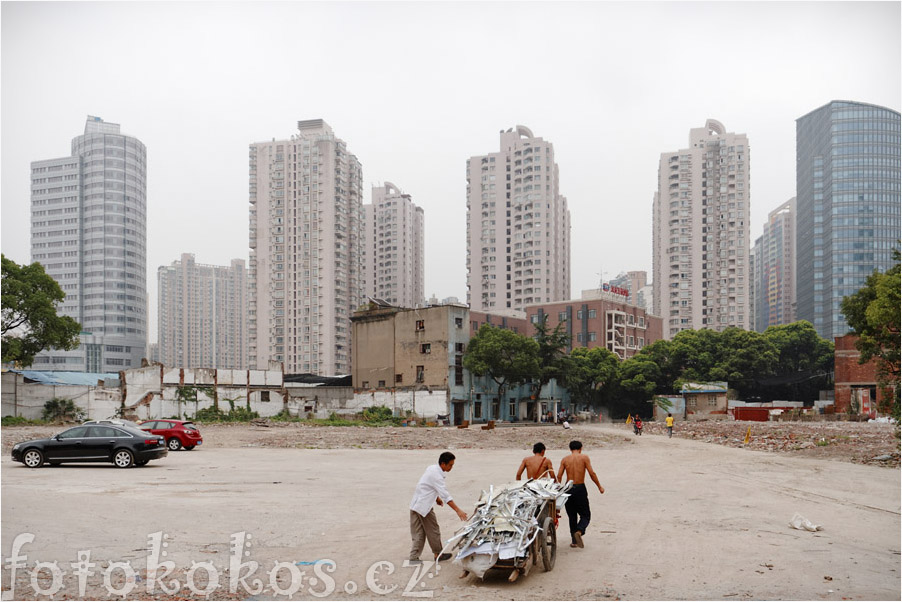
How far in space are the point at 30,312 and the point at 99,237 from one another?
3639 inches

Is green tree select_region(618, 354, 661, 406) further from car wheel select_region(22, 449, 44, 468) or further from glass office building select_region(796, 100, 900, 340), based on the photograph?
glass office building select_region(796, 100, 900, 340)

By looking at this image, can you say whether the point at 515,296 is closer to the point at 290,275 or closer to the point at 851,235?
the point at 290,275

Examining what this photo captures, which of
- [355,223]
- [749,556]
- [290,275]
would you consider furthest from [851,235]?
[749,556]

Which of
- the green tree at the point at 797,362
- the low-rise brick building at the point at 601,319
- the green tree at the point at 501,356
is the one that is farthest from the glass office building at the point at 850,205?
the green tree at the point at 501,356

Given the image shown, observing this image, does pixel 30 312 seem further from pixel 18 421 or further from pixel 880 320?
pixel 880 320

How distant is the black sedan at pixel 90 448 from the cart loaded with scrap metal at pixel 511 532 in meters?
16.6

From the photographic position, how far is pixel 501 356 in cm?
6469

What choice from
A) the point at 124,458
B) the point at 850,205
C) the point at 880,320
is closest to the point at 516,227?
the point at 850,205

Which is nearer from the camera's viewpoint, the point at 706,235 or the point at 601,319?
the point at 601,319

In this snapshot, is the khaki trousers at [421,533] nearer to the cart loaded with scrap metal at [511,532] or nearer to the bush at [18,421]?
the cart loaded with scrap metal at [511,532]

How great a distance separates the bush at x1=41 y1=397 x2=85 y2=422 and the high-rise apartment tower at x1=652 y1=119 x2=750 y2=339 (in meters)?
106

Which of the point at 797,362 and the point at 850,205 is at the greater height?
the point at 850,205

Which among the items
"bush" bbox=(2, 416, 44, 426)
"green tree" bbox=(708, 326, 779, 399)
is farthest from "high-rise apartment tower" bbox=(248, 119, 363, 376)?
"bush" bbox=(2, 416, 44, 426)

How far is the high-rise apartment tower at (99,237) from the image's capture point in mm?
133500
